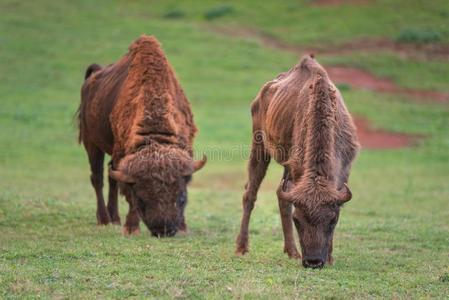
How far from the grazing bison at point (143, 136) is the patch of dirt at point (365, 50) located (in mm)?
23390

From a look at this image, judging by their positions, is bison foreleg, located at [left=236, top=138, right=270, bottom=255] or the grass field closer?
the grass field

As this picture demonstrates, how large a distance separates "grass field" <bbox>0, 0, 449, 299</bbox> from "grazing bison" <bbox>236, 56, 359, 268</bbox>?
17.2 inches

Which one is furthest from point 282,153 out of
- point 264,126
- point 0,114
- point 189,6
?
point 189,6

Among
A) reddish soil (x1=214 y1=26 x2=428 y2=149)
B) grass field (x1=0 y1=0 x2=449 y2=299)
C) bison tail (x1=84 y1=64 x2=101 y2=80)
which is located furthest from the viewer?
reddish soil (x1=214 y1=26 x2=428 y2=149)

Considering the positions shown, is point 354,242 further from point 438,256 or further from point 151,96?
point 151,96

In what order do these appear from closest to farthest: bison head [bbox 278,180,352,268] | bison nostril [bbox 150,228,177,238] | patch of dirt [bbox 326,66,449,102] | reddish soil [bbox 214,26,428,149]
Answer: bison head [bbox 278,180,352,268]
bison nostril [bbox 150,228,177,238]
reddish soil [bbox 214,26,428,149]
patch of dirt [bbox 326,66,449,102]

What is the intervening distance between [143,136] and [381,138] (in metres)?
18.7

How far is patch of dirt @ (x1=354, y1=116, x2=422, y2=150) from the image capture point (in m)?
28.2

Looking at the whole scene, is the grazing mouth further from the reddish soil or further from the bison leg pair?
the reddish soil

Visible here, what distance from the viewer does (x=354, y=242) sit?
1257cm

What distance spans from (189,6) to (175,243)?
40.5m

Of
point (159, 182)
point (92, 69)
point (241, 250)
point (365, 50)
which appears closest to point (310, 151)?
point (241, 250)

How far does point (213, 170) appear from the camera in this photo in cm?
2528

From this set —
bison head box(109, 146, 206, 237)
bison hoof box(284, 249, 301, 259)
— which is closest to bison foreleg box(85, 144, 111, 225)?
bison head box(109, 146, 206, 237)
